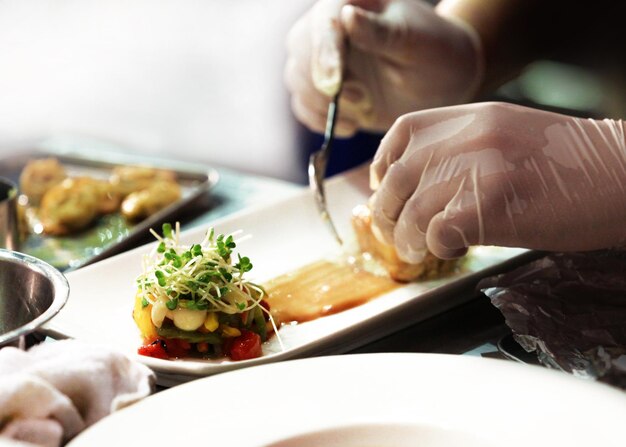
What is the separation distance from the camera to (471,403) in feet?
3.52

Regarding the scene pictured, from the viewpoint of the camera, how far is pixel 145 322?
1360 millimetres

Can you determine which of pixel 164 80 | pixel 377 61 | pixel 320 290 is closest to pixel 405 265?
pixel 320 290

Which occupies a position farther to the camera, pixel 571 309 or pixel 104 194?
pixel 104 194

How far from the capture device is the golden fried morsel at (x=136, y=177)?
2324 mm

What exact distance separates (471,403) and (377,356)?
0.15 meters

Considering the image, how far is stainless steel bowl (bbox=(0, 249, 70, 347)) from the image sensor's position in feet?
3.93

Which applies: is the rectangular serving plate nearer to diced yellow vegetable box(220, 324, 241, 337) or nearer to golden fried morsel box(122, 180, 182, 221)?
golden fried morsel box(122, 180, 182, 221)

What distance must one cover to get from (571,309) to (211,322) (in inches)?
22.5

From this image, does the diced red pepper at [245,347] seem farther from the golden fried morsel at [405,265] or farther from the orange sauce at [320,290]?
the golden fried morsel at [405,265]

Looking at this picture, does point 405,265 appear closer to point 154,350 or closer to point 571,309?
point 571,309

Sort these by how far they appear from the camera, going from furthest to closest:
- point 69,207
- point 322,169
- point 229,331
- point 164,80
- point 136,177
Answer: point 164,80, point 136,177, point 69,207, point 322,169, point 229,331

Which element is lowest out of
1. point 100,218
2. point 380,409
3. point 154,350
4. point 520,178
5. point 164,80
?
point 164,80

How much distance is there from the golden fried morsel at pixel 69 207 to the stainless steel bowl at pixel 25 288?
32.6 inches

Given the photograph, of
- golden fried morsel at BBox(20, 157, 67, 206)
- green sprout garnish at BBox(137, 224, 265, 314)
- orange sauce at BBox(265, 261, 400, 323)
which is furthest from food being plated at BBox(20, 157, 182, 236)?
green sprout garnish at BBox(137, 224, 265, 314)
